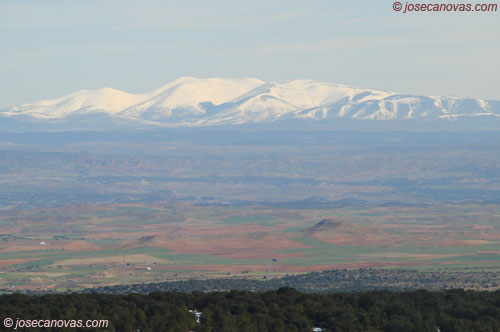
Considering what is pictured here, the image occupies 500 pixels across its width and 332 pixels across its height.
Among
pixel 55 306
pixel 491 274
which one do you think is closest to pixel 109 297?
pixel 55 306

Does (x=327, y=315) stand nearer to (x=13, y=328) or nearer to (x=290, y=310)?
(x=290, y=310)

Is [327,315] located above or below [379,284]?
above

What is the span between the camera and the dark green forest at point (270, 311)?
65938mm

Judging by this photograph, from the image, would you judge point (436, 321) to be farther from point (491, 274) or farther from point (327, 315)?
point (491, 274)

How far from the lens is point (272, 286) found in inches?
5694

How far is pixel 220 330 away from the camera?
6531cm

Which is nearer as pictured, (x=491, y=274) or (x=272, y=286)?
(x=272, y=286)

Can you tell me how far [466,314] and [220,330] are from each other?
18814mm

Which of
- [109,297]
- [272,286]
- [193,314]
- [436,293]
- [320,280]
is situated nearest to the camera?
[193,314]

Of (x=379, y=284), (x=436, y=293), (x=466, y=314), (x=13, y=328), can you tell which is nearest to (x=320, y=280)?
(x=379, y=284)

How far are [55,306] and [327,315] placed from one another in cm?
1864

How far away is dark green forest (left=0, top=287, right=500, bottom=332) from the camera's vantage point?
6594cm

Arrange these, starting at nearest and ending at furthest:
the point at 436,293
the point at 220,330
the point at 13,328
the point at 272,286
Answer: the point at 13,328 → the point at 220,330 → the point at 436,293 → the point at 272,286

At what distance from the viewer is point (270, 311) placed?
71.8 meters
